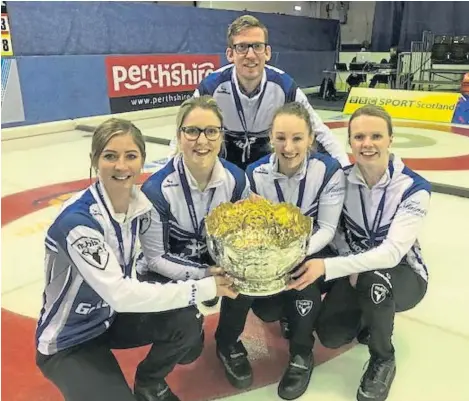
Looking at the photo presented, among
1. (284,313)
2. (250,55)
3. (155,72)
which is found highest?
(250,55)

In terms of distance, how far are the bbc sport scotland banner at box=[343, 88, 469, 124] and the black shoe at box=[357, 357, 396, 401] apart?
7.49m

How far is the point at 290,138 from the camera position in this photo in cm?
206

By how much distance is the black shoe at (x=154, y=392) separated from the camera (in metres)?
1.89

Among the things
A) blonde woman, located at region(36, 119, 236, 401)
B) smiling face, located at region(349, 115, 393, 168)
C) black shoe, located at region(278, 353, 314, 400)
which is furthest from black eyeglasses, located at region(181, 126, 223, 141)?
black shoe, located at region(278, 353, 314, 400)

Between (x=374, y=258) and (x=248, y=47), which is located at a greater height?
(x=248, y=47)

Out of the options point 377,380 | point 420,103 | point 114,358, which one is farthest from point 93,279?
point 420,103

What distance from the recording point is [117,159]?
1687 mm

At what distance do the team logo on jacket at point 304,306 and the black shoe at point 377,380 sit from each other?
1.07 feet

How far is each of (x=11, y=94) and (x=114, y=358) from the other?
679 centimetres

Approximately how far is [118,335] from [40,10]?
7296mm

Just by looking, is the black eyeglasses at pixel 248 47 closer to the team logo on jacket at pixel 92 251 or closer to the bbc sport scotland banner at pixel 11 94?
the team logo on jacket at pixel 92 251

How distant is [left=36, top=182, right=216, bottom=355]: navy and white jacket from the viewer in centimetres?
158

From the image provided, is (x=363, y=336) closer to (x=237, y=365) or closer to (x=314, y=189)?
(x=237, y=365)

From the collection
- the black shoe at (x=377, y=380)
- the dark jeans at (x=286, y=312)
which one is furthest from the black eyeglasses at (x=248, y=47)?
the black shoe at (x=377, y=380)
